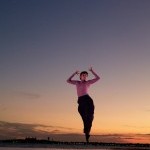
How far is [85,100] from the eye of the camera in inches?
367

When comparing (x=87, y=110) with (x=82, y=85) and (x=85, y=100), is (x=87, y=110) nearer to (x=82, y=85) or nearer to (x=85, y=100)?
(x=85, y=100)

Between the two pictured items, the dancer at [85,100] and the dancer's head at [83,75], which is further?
the dancer's head at [83,75]

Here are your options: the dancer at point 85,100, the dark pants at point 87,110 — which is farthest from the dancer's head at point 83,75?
the dark pants at point 87,110

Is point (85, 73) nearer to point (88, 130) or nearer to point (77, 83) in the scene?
point (77, 83)

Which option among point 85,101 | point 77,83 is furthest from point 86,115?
point 77,83

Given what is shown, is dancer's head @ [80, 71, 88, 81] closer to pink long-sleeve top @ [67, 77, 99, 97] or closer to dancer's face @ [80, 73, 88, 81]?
dancer's face @ [80, 73, 88, 81]

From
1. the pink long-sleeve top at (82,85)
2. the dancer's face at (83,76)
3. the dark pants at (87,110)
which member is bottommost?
Result: the dark pants at (87,110)

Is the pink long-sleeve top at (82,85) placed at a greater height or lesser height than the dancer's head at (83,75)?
lesser

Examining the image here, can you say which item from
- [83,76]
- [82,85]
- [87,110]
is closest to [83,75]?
[83,76]

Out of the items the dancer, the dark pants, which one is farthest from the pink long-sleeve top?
the dark pants

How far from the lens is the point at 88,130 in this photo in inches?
371

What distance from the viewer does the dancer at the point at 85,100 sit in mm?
9211

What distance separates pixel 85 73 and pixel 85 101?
2.36 feet

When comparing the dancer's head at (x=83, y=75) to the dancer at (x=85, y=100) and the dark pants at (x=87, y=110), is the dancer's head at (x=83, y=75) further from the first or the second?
the dark pants at (x=87, y=110)
